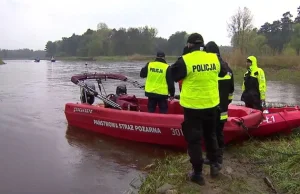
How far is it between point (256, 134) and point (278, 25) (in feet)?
249

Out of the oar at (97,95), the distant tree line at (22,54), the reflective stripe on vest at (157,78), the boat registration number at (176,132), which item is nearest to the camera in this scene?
the boat registration number at (176,132)

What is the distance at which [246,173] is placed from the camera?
4.75m

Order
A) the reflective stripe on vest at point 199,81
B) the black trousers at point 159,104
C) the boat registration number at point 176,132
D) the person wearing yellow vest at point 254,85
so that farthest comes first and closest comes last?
the black trousers at point 159,104, the person wearing yellow vest at point 254,85, the boat registration number at point 176,132, the reflective stripe on vest at point 199,81

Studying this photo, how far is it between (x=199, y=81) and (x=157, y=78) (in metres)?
2.86

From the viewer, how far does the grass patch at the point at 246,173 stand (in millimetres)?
4152

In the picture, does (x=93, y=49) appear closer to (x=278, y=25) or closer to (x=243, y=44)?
(x=278, y=25)

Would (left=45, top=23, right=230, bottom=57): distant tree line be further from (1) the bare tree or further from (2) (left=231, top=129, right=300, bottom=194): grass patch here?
(2) (left=231, top=129, right=300, bottom=194): grass patch

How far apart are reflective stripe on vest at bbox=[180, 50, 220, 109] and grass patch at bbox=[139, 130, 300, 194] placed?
960 millimetres

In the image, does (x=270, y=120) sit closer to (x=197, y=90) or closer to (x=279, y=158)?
(x=279, y=158)

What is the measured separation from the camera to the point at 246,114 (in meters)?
6.70

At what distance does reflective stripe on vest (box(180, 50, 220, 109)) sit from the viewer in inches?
161

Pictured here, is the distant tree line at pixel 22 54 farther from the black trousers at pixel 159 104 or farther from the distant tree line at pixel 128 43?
the black trousers at pixel 159 104

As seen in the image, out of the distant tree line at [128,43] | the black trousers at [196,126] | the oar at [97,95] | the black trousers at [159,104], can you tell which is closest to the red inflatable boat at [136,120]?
the oar at [97,95]

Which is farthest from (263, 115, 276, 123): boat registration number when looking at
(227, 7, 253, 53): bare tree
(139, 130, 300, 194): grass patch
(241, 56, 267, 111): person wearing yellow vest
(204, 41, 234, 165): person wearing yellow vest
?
(227, 7, 253, 53): bare tree
